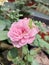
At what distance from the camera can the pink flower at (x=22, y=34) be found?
1.26 metres

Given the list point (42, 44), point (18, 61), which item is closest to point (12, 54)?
point (18, 61)

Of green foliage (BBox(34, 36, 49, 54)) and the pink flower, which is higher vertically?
the pink flower

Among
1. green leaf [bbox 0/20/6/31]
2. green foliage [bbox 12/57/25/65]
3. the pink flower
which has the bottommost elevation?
green foliage [bbox 12/57/25/65]

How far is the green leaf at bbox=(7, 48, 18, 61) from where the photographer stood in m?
1.31

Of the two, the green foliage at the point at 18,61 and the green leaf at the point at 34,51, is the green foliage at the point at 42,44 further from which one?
the green foliage at the point at 18,61

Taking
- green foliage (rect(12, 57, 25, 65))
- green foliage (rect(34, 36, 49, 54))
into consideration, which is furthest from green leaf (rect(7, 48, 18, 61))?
green foliage (rect(34, 36, 49, 54))

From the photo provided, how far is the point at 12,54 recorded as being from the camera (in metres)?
1.32

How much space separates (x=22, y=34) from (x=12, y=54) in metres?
0.13

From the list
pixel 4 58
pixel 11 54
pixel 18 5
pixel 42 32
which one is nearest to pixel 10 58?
pixel 11 54

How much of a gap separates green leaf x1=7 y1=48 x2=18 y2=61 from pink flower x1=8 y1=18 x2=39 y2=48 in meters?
0.06

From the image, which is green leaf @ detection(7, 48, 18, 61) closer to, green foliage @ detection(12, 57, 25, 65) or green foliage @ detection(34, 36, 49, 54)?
green foliage @ detection(12, 57, 25, 65)

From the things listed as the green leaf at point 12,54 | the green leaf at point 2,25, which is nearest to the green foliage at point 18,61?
the green leaf at point 12,54

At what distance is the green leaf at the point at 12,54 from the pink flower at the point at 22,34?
2.5 inches

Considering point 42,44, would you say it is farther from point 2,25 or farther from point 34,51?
point 2,25
